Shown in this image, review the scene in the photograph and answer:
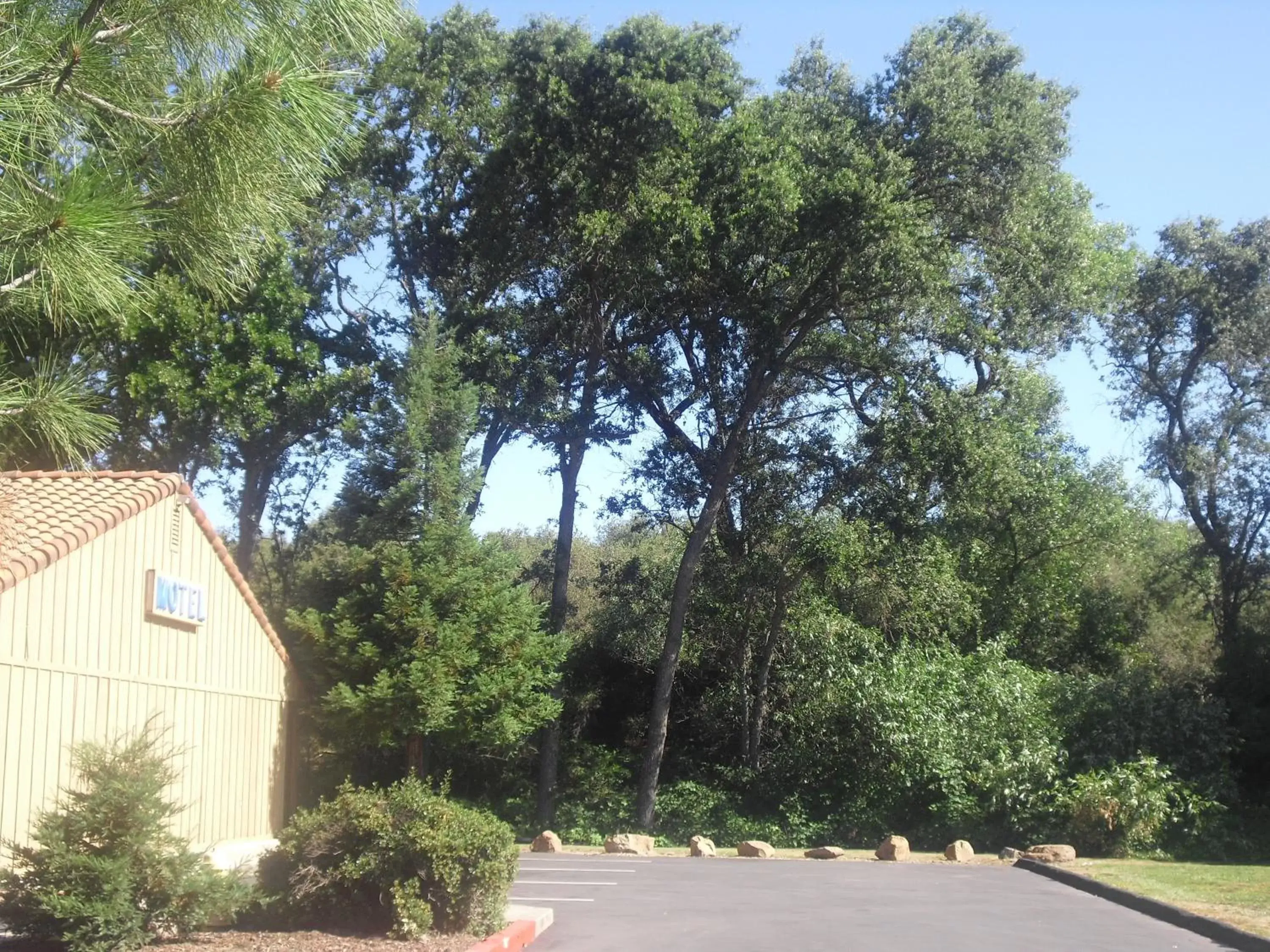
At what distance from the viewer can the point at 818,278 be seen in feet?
85.0

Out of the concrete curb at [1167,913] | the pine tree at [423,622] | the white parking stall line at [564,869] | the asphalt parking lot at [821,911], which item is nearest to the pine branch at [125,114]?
the asphalt parking lot at [821,911]

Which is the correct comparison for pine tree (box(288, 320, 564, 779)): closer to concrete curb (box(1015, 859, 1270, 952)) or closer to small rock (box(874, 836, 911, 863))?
small rock (box(874, 836, 911, 863))

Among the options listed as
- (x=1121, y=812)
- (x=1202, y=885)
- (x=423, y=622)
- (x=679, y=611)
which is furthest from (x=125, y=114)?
(x=679, y=611)

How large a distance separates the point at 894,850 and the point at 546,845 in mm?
5727

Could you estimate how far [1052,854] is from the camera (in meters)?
19.2

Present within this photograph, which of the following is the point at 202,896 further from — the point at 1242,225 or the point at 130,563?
the point at 1242,225

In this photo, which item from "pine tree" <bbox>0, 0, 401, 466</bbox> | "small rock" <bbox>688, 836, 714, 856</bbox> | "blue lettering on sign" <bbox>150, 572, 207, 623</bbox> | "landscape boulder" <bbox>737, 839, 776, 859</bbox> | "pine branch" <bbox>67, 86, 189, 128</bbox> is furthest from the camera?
"small rock" <bbox>688, 836, 714, 856</bbox>

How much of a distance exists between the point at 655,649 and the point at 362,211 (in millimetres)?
12333

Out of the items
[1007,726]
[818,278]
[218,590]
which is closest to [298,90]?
[218,590]

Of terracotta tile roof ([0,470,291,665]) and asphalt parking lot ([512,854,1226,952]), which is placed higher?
terracotta tile roof ([0,470,291,665])

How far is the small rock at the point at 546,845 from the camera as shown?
2083 cm

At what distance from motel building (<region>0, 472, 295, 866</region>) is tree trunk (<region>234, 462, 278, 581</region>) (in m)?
10.5

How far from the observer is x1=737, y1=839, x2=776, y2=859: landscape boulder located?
20.6 m

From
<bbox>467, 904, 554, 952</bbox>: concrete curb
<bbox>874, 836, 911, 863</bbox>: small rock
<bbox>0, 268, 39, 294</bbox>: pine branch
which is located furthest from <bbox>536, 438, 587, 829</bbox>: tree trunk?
<bbox>0, 268, 39, 294</bbox>: pine branch
